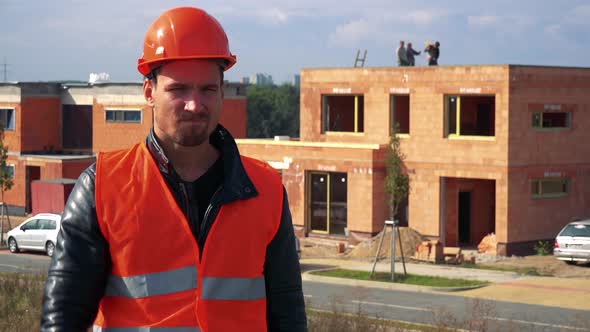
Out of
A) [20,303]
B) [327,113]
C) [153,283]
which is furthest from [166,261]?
[327,113]

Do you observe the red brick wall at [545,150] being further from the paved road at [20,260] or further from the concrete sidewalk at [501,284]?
the paved road at [20,260]

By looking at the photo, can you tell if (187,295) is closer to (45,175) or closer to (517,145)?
(517,145)

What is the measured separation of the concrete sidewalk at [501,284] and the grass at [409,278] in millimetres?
507

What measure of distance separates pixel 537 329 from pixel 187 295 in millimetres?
16374

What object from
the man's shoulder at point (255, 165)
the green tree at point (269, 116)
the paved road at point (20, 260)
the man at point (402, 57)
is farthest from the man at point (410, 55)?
the green tree at point (269, 116)

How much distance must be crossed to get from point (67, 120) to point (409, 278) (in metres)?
33.4

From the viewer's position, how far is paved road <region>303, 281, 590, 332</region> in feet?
65.1

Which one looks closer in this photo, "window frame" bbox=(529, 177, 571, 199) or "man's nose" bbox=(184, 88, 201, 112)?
"man's nose" bbox=(184, 88, 201, 112)

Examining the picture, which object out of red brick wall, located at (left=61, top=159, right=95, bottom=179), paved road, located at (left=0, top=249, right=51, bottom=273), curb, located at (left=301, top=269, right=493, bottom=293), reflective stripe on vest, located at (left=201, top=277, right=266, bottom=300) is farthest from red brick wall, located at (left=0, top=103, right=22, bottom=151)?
reflective stripe on vest, located at (left=201, top=277, right=266, bottom=300)

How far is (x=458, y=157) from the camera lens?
1533 inches

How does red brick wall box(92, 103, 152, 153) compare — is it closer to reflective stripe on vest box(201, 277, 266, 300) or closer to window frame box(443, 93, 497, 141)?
window frame box(443, 93, 497, 141)

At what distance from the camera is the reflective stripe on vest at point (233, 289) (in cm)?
374

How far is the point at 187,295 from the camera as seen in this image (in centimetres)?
372

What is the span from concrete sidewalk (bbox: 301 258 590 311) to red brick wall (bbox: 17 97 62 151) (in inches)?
1007
